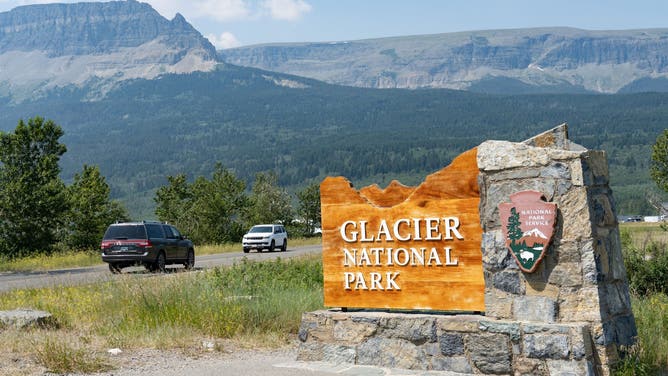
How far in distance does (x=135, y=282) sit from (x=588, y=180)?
280 inches

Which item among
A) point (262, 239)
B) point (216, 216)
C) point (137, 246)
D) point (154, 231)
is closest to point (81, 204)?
point (216, 216)

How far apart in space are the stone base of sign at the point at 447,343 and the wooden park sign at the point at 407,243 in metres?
0.22

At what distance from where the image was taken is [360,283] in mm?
9477

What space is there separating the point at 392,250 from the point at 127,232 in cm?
1711

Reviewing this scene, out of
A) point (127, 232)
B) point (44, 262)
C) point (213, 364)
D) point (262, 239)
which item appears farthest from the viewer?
point (262, 239)

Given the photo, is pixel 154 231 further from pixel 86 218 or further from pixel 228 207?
pixel 228 207

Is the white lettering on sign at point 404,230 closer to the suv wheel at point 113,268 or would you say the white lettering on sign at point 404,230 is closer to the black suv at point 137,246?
the suv wheel at point 113,268

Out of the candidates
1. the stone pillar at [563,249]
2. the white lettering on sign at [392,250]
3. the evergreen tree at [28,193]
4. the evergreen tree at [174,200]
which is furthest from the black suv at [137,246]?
the evergreen tree at [174,200]

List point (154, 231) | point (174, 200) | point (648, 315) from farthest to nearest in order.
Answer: point (174, 200) < point (154, 231) < point (648, 315)

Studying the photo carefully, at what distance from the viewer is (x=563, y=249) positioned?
25.4ft

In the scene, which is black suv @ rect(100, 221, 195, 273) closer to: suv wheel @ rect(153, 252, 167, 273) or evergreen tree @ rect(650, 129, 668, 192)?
suv wheel @ rect(153, 252, 167, 273)

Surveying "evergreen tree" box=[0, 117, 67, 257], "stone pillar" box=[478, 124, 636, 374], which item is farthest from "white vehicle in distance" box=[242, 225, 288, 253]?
"stone pillar" box=[478, 124, 636, 374]

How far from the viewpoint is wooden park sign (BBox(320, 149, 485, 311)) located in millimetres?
8609

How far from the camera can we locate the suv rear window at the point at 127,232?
24750mm
